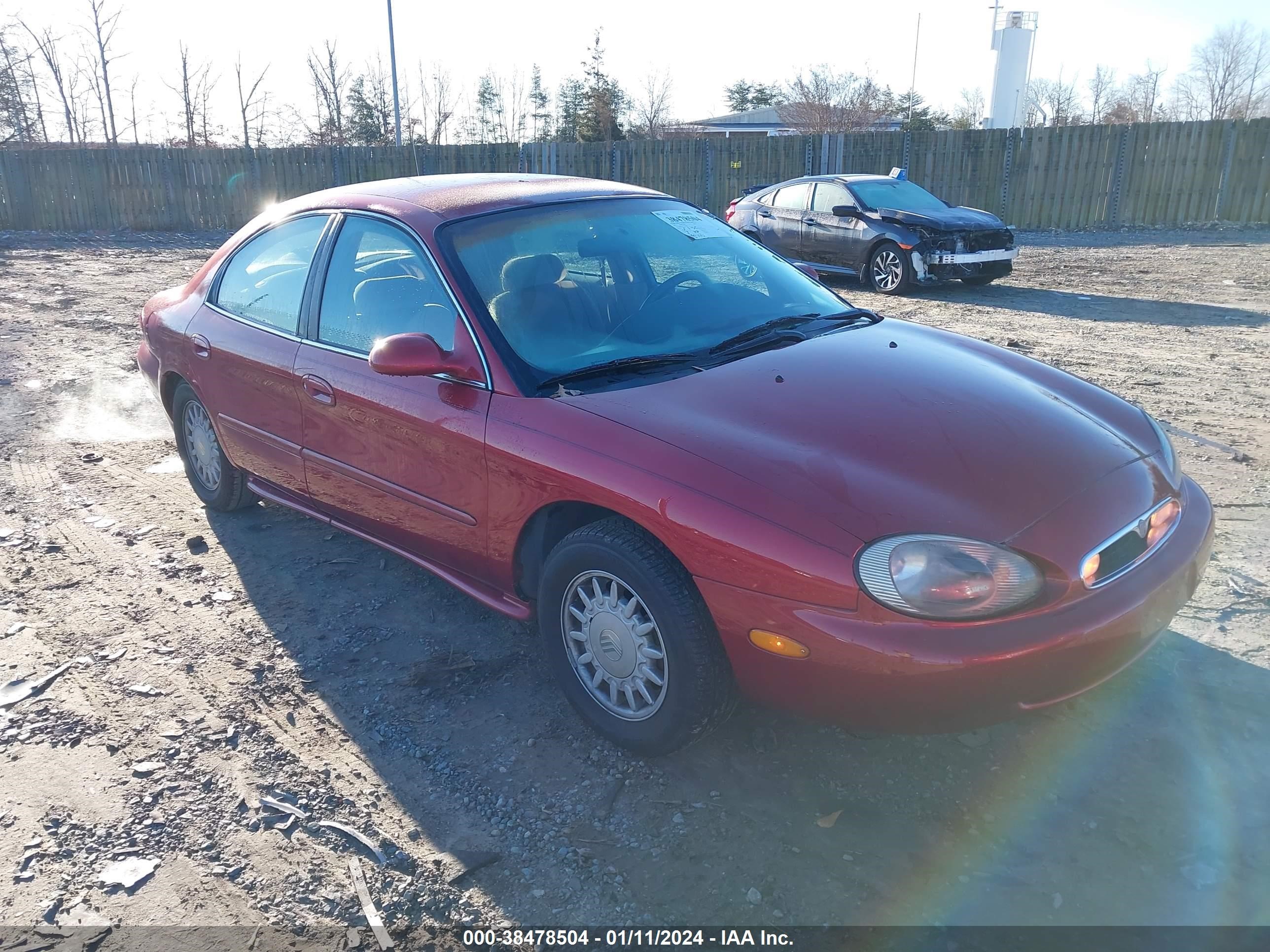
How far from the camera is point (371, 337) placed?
3688mm

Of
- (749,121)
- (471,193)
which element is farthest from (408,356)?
(749,121)

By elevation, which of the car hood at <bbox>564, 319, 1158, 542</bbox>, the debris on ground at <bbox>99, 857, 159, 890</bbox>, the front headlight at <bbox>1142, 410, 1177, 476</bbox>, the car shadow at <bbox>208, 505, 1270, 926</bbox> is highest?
the car hood at <bbox>564, 319, 1158, 542</bbox>

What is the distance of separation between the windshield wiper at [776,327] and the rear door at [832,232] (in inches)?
338

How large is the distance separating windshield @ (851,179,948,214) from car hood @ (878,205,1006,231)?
0.38 feet

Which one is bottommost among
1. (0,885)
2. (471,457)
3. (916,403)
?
(0,885)

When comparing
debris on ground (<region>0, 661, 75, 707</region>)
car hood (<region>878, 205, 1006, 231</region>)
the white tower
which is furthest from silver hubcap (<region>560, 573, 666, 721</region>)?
the white tower

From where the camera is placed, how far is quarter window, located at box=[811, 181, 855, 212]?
12430 mm

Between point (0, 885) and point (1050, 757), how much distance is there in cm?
305

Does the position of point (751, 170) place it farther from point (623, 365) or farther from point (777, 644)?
point (777, 644)

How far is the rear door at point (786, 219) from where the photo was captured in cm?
1298

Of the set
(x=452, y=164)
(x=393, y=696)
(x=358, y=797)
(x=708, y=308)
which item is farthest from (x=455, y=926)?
(x=452, y=164)

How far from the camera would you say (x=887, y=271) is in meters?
11.8

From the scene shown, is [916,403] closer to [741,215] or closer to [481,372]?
[481,372]

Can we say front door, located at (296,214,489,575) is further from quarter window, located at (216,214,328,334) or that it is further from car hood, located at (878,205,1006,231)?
car hood, located at (878,205,1006,231)
